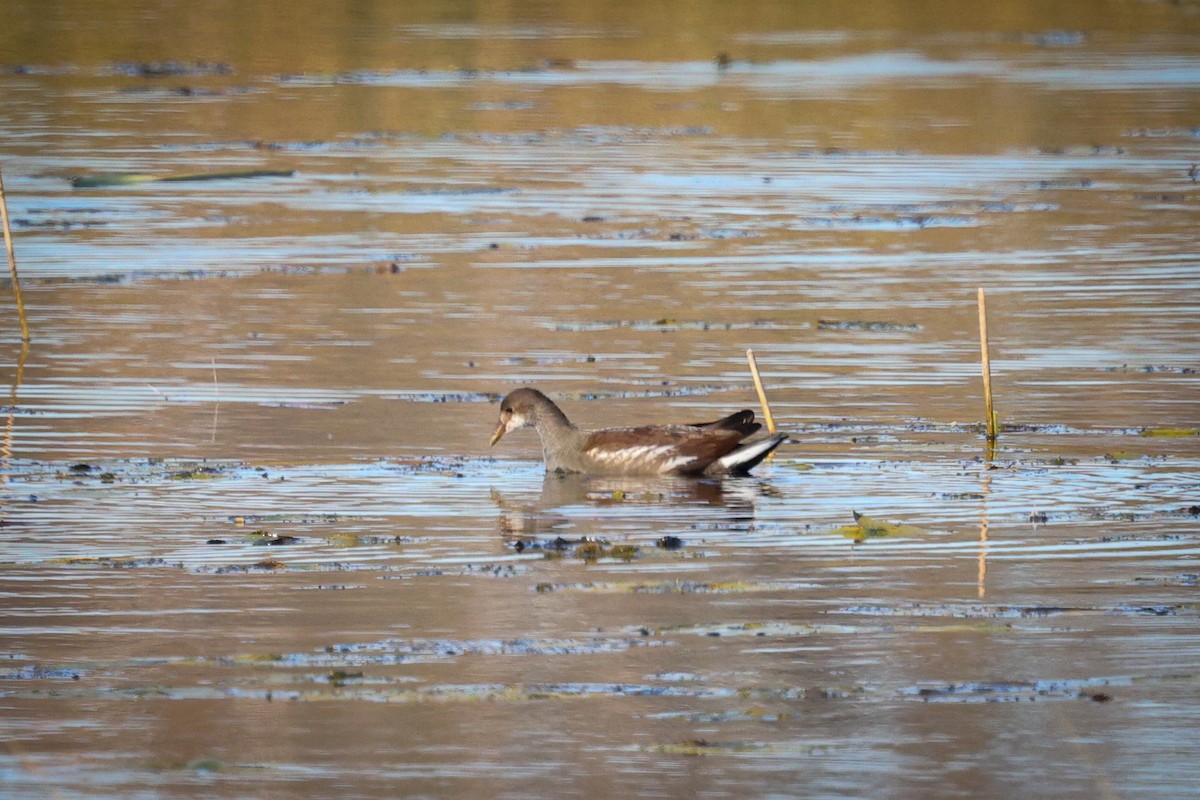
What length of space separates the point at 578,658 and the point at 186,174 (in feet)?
66.6

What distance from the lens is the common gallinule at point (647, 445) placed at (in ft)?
43.8

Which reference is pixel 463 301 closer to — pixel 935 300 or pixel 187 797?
pixel 935 300

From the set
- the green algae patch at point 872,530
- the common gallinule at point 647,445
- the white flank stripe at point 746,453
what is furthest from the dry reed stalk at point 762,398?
the green algae patch at point 872,530

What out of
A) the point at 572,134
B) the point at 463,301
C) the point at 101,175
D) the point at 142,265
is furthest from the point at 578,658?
the point at 572,134

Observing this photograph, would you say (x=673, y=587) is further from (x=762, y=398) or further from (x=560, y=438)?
(x=762, y=398)

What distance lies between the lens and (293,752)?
8141 mm

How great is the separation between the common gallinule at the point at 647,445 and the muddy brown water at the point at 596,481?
14cm

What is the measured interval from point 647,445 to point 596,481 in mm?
416

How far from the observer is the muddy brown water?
27.4 ft

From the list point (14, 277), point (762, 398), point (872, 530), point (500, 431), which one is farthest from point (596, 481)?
point (14, 277)

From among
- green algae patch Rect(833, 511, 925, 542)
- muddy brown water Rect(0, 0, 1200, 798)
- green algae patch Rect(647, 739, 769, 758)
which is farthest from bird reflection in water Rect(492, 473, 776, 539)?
green algae patch Rect(647, 739, 769, 758)

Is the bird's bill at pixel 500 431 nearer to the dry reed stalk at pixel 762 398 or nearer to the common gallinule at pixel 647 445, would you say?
the common gallinule at pixel 647 445

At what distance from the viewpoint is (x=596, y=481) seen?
44.8 ft

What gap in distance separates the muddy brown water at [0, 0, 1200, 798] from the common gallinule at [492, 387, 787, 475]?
137 mm
